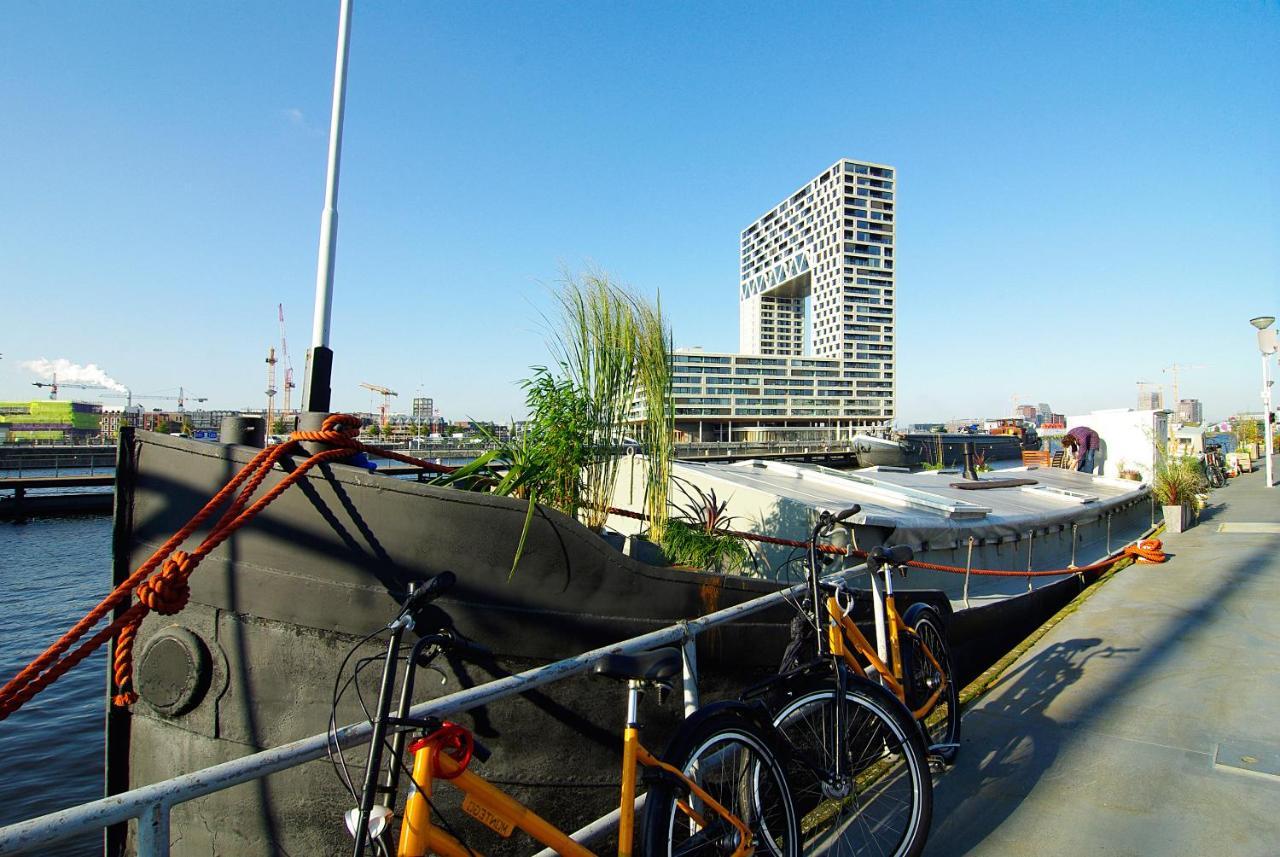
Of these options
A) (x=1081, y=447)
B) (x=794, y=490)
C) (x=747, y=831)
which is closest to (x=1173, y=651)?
(x=794, y=490)

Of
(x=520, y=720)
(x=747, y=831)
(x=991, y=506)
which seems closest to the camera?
(x=747, y=831)

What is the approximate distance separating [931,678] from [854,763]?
1017 mm

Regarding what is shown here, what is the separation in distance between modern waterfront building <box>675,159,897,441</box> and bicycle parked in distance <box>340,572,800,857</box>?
4700 inches

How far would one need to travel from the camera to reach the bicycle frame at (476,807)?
186cm

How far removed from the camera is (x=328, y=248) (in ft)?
13.1

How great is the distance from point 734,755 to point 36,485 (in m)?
42.0

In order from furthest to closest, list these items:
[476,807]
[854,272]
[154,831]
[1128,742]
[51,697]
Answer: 1. [854,272]
2. [51,697]
3. [1128,742]
4. [476,807]
5. [154,831]

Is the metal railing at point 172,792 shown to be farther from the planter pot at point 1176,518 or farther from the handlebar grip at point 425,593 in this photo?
the planter pot at point 1176,518

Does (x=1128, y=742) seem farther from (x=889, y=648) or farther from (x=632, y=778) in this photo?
(x=632, y=778)

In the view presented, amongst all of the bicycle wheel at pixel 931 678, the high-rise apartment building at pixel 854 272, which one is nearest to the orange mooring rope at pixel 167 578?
the bicycle wheel at pixel 931 678

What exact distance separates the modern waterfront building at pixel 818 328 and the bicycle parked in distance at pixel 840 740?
389 ft

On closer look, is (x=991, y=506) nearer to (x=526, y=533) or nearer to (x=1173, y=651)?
(x=1173, y=651)

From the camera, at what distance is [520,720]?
10.6ft

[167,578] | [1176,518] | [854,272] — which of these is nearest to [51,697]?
[167,578]
